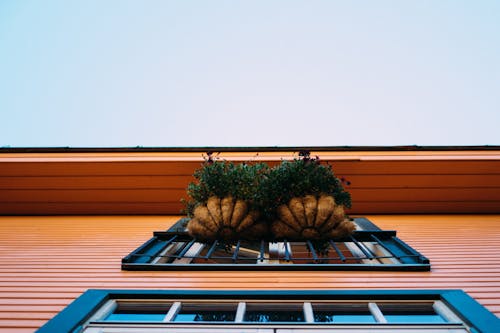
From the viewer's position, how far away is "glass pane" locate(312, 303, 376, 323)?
1.97 meters

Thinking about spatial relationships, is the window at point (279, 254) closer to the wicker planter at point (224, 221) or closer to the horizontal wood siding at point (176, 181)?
the wicker planter at point (224, 221)

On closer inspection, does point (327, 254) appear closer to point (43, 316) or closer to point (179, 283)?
point (179, 283)

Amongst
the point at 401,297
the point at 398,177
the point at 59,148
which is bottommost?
the point at 401,297

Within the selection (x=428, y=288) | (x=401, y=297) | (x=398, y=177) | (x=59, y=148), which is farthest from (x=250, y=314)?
(x=59, y=148)

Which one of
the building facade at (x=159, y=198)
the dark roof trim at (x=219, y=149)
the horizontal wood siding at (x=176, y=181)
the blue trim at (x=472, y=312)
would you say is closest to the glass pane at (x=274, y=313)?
the blue trim at (x=472, y=312)

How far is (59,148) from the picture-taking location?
15.0 feet

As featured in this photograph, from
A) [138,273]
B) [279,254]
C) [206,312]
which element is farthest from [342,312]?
[138,273]

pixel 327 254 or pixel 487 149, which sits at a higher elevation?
pixel 487 149

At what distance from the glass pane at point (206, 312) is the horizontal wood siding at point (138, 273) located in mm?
294

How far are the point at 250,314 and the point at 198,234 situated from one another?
4.16 ft

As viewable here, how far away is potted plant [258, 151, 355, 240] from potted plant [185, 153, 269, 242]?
5.7 inches

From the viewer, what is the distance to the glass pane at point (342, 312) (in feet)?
6.45

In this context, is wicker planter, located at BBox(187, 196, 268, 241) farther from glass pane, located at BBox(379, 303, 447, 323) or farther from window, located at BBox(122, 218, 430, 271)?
glass pane, located at BBox(379, 303, 447, 323)

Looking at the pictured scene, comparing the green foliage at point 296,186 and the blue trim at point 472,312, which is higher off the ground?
the green foliage at point 296,186
